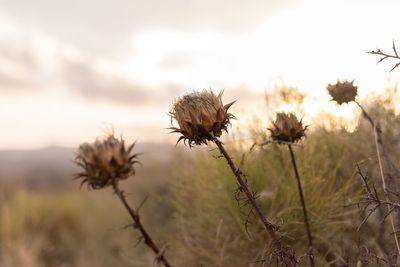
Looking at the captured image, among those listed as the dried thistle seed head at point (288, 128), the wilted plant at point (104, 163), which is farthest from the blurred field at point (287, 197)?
the dried thistle seed head at point (288, 128)

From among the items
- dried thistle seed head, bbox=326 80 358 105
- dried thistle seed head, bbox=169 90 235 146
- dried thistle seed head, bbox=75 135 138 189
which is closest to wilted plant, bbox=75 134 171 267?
dried thistle seed head, bbox=75 135 138 189

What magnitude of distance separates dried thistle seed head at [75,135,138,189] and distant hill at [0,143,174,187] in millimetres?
4405

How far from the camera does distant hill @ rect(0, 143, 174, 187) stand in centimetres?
813

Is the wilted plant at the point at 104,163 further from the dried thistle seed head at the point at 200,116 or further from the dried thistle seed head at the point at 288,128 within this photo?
the dried thistle seed head at the point at 288,128

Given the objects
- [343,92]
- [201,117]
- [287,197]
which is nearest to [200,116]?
[201,117]

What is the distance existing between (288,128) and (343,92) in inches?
18.2

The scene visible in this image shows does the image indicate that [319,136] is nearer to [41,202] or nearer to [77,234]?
[77,234]

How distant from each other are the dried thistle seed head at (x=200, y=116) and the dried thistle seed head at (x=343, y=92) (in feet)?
2.15

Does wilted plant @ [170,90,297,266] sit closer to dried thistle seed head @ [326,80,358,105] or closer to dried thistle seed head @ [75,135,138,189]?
dried thistle seed head @ [75,135,138,189]

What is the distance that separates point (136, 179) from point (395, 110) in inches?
224

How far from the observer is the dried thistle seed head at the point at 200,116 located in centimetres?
150

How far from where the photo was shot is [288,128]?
1598 millimetres

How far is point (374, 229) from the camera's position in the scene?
2697 millimetres

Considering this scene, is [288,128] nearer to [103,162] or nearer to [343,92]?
[343,92]
